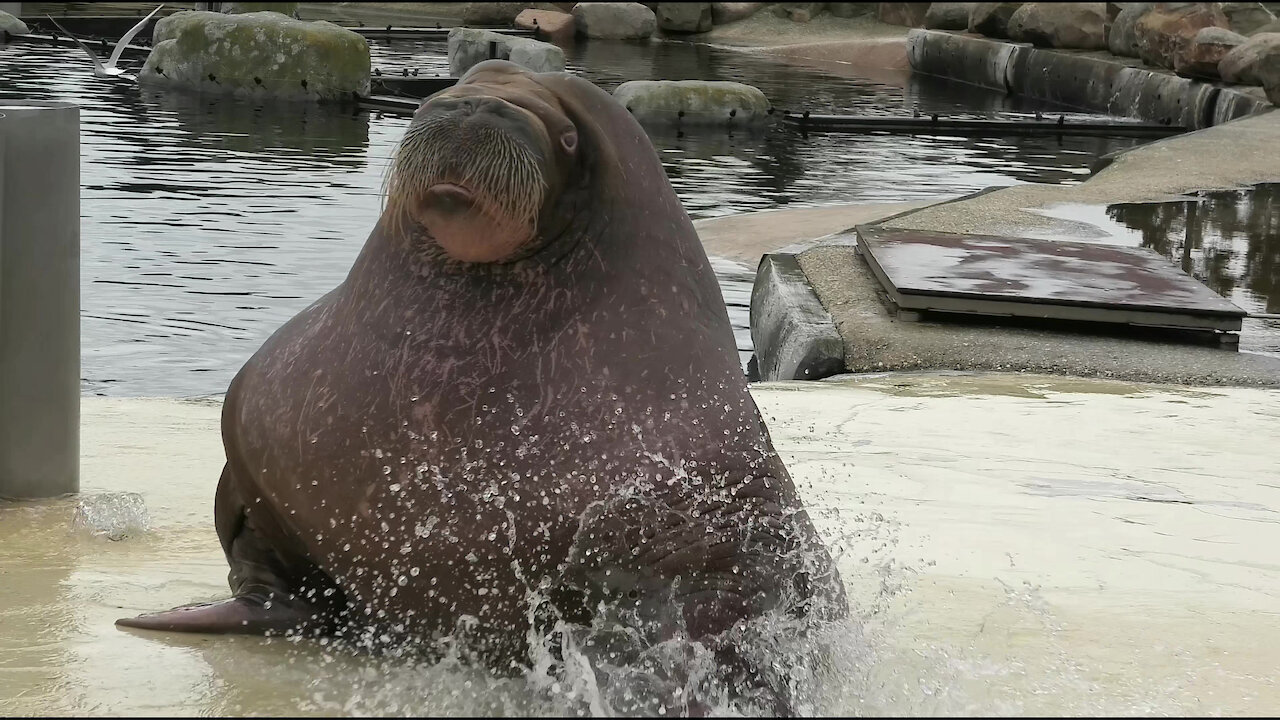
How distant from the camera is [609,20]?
32125 millimetres

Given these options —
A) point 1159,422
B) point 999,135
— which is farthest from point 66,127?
point 999,135

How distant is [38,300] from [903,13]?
103 feet

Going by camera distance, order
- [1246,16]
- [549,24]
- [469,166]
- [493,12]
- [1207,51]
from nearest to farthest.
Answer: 1. [469,166]
2. [1207,51]
3. [1246,16]
4. [549,24]
5. [493,12]

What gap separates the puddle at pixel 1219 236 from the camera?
8.52 meters

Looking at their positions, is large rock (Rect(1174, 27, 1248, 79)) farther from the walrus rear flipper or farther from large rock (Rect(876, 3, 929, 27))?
the walrus rear flipper

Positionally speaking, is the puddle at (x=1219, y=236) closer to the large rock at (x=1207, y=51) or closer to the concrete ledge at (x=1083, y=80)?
the concrete ledge at (x=1083, y=80)

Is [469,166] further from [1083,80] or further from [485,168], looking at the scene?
[1083,80]

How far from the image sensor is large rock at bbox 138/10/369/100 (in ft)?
62.7

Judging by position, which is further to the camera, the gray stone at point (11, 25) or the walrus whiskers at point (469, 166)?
→ the gray stone at point (11, 25)

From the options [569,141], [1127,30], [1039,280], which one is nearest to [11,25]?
[1127,30]

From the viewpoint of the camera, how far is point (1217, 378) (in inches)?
257

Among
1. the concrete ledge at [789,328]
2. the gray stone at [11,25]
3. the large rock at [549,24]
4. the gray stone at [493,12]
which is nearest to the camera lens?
the concrete ledge at [789,328]

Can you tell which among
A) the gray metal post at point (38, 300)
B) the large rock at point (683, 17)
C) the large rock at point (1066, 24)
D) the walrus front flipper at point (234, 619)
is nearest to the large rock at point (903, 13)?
the large rock at point (683, 17)

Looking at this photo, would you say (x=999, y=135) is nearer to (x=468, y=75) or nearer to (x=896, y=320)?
(x=896, y=320)
